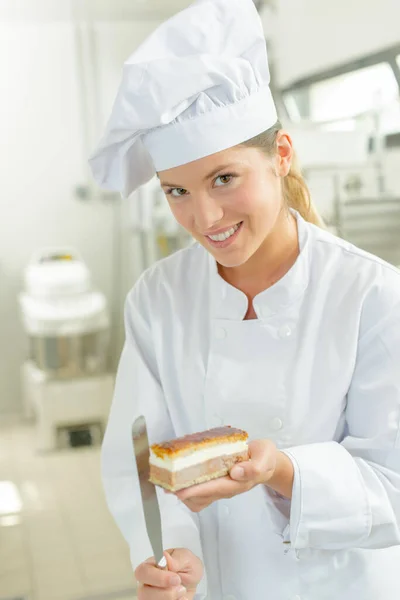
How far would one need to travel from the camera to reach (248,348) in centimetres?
104

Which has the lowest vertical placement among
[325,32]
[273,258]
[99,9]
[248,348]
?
[248,348]

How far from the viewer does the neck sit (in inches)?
41.3

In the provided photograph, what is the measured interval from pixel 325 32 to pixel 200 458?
5.15 ft

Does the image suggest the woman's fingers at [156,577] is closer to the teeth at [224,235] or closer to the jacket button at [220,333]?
the jacket button at [220,333]

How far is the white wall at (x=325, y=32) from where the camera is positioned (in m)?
1.88

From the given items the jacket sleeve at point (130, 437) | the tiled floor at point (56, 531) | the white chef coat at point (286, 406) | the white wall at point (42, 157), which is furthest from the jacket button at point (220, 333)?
the white wall at point (42, 157)

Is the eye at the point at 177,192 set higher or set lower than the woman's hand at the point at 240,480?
higher

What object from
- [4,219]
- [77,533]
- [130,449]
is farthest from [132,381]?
[4,219]

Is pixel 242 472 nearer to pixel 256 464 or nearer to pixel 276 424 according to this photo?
pixel 256 464

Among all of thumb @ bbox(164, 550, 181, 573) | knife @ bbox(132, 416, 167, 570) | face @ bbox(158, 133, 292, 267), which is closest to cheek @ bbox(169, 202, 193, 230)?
face @ bbox(158, 133, 292, 267)

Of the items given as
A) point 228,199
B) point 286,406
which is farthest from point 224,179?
point 286,406

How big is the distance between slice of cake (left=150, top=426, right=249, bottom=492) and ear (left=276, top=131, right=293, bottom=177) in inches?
13.8

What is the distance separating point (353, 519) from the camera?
0.92 meters

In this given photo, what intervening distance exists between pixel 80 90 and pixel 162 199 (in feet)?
1.59
